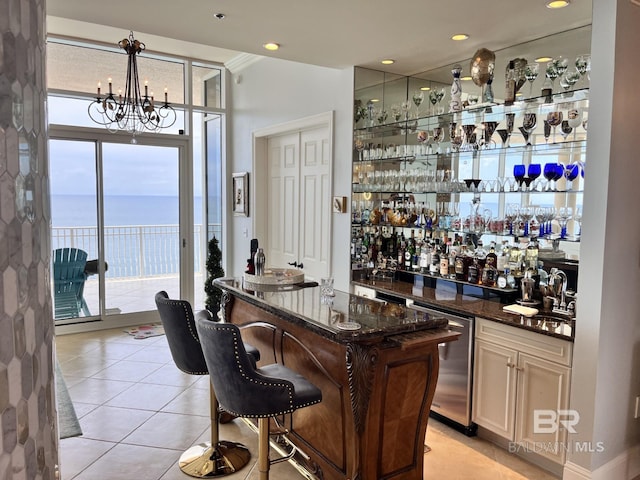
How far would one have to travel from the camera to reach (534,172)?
3.29 metres

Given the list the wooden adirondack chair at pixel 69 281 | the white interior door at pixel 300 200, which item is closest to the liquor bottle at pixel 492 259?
the white interior door at pixel 300 200

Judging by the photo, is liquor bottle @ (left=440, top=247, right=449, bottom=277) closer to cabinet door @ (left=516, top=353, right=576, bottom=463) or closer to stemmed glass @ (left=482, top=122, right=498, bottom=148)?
stemmed glass @ (left=482, top=122, right=498, bottom=148)

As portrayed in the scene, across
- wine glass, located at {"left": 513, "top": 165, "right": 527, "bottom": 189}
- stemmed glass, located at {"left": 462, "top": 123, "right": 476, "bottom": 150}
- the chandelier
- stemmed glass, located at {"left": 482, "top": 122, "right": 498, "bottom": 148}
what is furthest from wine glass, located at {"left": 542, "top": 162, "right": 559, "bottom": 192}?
the chandelier

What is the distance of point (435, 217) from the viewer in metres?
4.14

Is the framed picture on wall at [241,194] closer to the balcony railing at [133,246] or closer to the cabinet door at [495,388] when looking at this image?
the balcony railing at [133,246]

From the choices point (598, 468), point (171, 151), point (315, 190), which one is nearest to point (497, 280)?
point (598, 468)

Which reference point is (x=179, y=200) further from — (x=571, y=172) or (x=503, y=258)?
(x=571, y=172)

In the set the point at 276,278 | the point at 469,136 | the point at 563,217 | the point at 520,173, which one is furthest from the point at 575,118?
the point at 276,278

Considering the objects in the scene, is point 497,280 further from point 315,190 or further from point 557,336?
point 315,190

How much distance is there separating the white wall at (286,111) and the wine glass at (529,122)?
4.85ft

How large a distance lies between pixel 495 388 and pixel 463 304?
0.60m

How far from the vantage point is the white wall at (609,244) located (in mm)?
2451

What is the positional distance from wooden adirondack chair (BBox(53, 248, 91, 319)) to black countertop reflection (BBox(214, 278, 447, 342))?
10.8ft

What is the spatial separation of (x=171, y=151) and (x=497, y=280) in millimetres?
4256
